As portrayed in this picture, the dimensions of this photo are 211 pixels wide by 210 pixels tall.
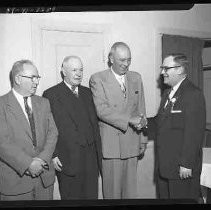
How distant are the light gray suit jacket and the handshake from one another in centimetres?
3

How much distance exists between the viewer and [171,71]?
2.69 meters

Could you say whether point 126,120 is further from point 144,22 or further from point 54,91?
point 144,22

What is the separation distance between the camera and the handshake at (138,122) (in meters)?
2.71

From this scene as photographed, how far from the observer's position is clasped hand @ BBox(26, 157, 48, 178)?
253cm

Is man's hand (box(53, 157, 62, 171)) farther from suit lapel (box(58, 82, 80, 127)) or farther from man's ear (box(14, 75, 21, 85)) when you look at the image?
man's ear (box(14, 75, 21, 85))

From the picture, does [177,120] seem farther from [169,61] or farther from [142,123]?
[169,61]

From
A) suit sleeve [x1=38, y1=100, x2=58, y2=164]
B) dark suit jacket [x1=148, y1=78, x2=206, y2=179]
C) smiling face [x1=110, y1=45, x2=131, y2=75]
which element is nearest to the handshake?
dark suit jacket [x1=148, y1=78, x2=206, y2=179]

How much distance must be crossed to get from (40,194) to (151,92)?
3.59 ft

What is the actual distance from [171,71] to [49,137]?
100 cm

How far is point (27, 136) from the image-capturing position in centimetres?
254

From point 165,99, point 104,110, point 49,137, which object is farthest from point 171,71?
point 49,137

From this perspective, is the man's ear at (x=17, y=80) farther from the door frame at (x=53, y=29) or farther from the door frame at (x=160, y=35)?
the door frame at (x=160, y=35)

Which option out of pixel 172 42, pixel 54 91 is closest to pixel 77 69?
pixel 54 91

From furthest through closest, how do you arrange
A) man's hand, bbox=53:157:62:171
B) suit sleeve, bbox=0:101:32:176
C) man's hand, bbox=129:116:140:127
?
man's hand, bbox=129:116:140:127
man's hand, bbox=53:157:62:171
suit sleeve, bbox=0:101:32:176
